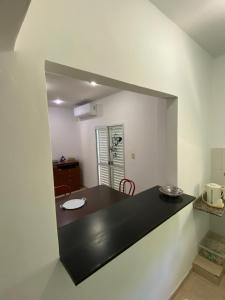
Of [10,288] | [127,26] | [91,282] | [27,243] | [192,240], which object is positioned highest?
[127,26]

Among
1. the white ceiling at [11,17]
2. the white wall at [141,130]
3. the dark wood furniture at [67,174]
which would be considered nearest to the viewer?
the white ceiling at [11,17]

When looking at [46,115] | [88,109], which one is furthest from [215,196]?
[88,109]

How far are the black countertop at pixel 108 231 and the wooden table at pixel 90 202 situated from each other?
62cm

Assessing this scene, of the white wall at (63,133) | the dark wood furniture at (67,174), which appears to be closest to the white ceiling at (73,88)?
the white wall at (63,133)

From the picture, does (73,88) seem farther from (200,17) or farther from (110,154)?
(200,17)

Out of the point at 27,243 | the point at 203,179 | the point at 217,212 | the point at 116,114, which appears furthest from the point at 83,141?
the point at 27,243

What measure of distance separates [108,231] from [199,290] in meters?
1.57

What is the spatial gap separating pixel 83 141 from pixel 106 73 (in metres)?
3.83

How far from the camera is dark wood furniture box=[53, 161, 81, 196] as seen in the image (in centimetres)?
430

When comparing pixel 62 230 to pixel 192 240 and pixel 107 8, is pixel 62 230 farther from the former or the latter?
pixel 192 240

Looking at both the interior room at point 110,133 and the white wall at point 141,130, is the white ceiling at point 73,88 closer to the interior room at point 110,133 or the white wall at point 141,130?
the interior room at point 110,133

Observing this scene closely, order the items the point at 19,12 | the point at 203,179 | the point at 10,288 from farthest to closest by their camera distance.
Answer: the point at 203,179, the point at 10,288, the point at 19,12

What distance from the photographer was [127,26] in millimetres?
1028

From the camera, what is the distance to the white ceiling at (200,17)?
47.5 inches
